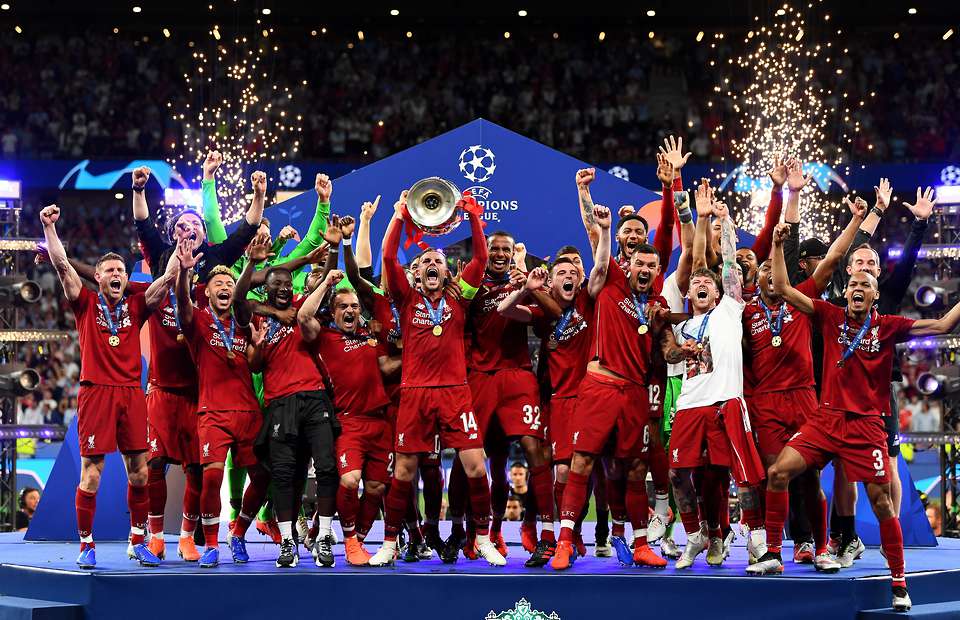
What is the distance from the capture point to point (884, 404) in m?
7.22

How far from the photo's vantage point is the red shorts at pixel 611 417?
725 cm

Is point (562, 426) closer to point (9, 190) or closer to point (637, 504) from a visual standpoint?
point (637, 504)

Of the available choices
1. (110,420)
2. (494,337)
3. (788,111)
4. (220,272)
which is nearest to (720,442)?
(494,337)

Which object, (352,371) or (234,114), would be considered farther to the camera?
(234,114)

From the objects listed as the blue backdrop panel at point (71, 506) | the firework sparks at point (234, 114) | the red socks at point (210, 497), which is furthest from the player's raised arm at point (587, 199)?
the firework sparks at point (234, 114)

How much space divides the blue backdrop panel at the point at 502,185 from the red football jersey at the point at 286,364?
3431 mm

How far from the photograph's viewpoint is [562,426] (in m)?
7.73

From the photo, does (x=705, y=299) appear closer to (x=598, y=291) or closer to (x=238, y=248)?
(x=598, y=291)

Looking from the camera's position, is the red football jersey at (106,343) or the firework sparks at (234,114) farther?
the firework sparks at (234,114)

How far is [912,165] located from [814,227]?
11.8ft

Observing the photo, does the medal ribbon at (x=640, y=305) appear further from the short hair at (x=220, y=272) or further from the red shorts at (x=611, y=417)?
the short hair at (x=220, y=272)

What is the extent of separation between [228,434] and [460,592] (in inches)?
75.4

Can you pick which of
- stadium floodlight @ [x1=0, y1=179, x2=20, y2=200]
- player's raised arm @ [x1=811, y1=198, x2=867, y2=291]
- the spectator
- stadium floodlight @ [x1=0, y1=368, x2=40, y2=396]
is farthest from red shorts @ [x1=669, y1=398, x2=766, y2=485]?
the spectator

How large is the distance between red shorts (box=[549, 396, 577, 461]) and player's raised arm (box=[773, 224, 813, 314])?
152cm
